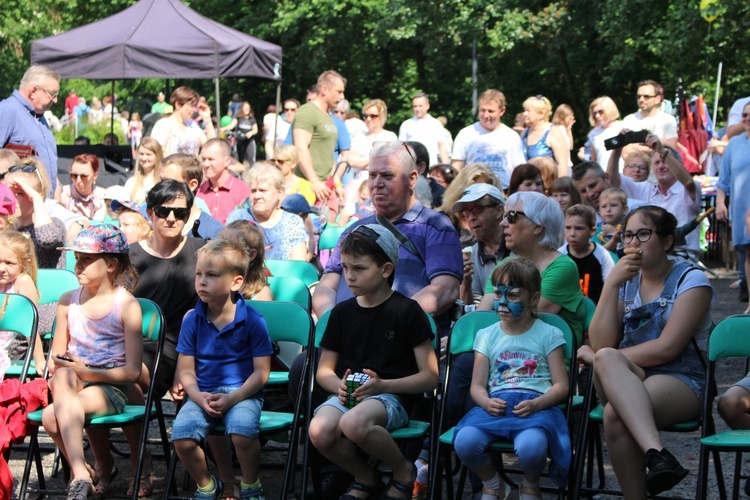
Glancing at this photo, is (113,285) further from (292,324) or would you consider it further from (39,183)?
(39,183)

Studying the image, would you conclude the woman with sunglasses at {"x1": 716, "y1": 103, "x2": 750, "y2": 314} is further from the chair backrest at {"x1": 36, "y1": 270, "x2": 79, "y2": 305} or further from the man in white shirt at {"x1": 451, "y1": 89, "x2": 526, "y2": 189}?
the chair backrest at {"x1": 36, "y1": 270, "x2": 79, "y2": 305}

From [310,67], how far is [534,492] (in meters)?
22.7

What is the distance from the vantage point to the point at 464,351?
5109 millimetres

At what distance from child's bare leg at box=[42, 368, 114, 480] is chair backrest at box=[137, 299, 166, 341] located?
1.57ft

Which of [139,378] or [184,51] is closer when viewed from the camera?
[139,378]

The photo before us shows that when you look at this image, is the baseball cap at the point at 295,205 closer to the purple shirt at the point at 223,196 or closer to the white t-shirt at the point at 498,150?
the purple shirt at the point at 223,196

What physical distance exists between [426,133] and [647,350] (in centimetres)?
748

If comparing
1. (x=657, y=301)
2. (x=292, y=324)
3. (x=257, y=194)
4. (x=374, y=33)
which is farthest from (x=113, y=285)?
(x=374, y=33)

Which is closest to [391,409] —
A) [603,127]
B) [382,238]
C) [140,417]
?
[382,238]

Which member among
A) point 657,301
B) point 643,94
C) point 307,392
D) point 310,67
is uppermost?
point 310,67

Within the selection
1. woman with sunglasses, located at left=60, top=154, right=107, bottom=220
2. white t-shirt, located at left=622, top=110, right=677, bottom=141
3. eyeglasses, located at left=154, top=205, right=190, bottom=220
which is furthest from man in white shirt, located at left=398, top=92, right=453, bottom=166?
eyeglasses, located at left=154, top=205, right=190, bottom=220

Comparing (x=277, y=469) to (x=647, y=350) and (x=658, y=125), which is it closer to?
(x=647, y=350)

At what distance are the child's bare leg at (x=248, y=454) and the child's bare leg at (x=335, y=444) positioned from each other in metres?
0.27

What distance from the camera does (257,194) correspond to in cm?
728
